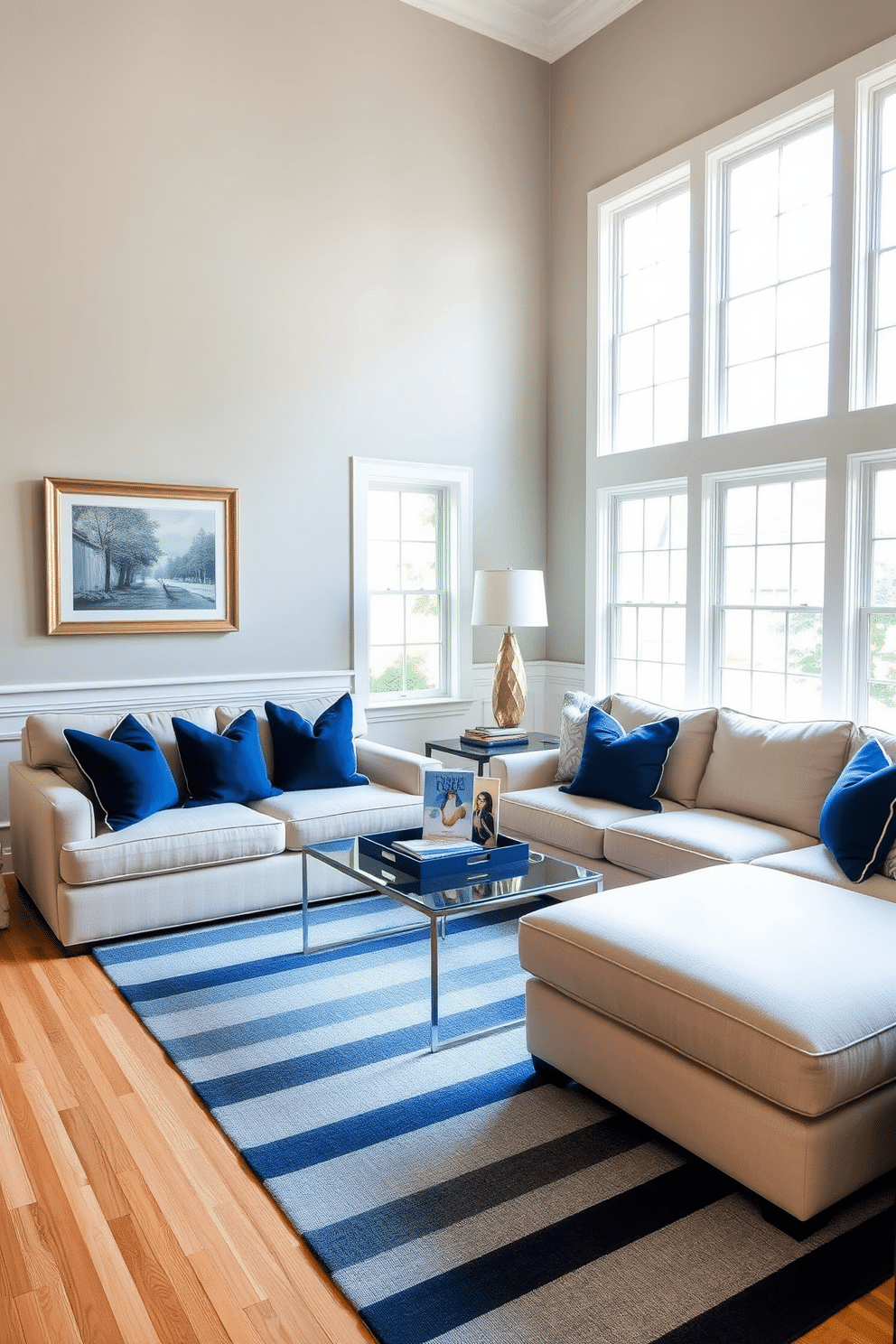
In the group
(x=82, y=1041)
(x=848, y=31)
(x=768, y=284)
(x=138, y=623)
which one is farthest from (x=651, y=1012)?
(x=848, y=31)

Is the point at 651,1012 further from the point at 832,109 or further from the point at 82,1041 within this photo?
the point at 832,109

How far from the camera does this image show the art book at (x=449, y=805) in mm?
3414

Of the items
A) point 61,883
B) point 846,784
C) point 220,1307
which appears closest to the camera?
point 220,1307

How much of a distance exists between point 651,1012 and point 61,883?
238 centimetres

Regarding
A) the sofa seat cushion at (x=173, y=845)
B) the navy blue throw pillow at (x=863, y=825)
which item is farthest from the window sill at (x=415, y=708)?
the navy blue throw pillow at (x=863, y=825)

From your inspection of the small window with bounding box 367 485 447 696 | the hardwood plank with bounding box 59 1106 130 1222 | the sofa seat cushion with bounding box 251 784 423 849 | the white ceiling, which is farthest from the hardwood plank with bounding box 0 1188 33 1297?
the white ceiling

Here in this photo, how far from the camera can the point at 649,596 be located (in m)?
5.53

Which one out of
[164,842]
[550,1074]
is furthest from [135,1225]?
[164,842]

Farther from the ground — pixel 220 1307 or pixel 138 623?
pixel 138 623

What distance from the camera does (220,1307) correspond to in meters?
1.90

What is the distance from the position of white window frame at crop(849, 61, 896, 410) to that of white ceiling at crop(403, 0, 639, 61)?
6.07 ft

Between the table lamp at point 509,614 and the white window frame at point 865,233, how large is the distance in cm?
181

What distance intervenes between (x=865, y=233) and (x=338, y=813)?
10.9ft

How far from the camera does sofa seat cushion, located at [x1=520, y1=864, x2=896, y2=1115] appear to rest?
206 cm
